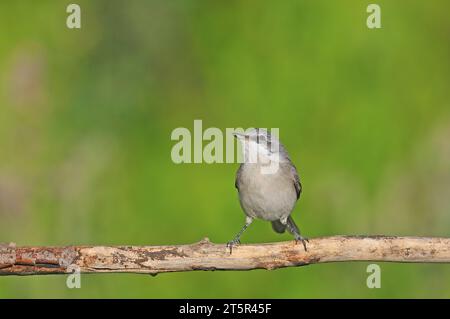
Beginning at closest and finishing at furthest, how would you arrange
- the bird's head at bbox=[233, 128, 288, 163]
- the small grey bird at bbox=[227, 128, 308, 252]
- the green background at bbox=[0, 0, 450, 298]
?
the bird's head at bbox=[233, 128, 288, 163], the small grey bird at bbox=[227, 128, 308, 252], the green background at bbox=[0, 0, 450, 298]

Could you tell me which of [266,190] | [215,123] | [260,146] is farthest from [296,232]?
[215,123]

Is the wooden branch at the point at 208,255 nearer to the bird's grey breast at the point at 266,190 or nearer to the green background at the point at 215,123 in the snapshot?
the bird's grey breast at the point at 266,190

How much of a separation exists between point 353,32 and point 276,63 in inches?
31.3

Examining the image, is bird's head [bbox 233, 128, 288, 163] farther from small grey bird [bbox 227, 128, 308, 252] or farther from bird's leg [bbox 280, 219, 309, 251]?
bird's leg [bbox 280, 219, 309, 251]

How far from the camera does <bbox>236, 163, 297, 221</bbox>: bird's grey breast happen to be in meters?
5.51

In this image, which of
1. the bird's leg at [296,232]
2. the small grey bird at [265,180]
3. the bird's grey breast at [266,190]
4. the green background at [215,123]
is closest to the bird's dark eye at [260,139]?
the small grey bird at [265,180]

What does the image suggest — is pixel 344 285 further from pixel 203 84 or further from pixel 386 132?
pixel 203 84

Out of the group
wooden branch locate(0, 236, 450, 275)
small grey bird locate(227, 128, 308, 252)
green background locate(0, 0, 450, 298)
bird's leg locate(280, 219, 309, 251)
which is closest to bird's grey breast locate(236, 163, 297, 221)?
small grey bird locate(227, 128, 308, 252)

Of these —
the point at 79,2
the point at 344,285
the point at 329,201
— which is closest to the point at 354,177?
the point at 329,201

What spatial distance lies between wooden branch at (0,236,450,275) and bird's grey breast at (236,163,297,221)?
0.61 m

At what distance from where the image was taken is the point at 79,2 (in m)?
7.76

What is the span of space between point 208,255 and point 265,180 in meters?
0.87

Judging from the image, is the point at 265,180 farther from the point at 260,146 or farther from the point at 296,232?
the point at 296,232

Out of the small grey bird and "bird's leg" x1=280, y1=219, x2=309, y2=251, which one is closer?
"bird's leg" x1=280, y1=219, x2=309, y2=251
